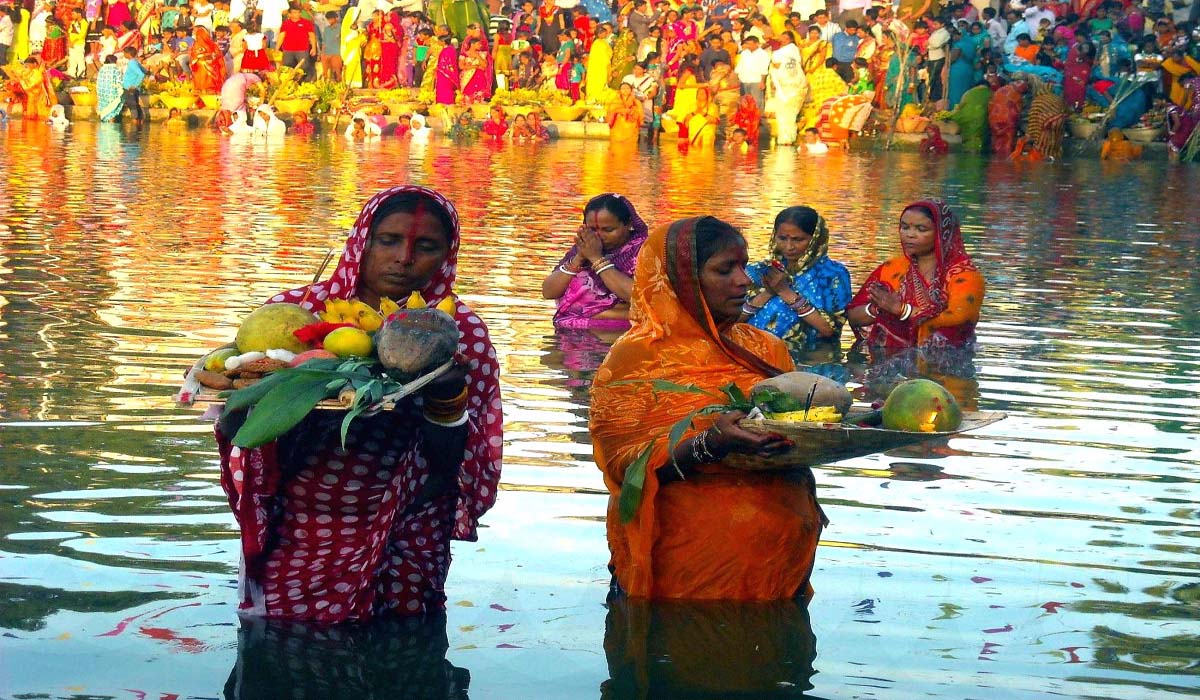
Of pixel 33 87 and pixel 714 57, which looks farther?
pixel 33 87

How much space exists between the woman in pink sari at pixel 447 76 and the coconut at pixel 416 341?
27.6 m

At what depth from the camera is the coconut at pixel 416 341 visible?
3574 millimetres

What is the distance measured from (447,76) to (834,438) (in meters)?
27.7

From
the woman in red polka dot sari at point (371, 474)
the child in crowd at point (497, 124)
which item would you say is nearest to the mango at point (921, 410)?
the woman in red polka dot sari at point (371, 474)

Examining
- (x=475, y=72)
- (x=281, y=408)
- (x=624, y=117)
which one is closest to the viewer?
(x=281, y=408)

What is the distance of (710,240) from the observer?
4277 millimetres

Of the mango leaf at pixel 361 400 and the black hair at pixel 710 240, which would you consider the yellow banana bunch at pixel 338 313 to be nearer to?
the mango leaf at pixel 361 400

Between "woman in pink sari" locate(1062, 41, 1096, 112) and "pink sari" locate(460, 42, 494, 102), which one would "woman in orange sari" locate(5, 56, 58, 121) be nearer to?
"pink sari" locate(460, 42, 494, 102)

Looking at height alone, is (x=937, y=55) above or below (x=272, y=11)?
below

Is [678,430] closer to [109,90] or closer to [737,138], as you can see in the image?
[737,138]

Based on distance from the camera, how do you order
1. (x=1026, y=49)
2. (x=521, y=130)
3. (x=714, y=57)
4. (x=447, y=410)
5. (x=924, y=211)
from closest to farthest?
(x=447, y=410) → (x=924, y=211) → (x=1026, y=49) → (x=714, y=57) → (x=521, y=130)

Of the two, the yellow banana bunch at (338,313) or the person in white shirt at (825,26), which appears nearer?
the yellow banana bunch at (338,313)

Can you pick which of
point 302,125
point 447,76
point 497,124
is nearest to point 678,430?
point 497,124

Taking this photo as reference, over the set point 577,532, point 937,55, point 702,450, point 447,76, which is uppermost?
point 937,55
